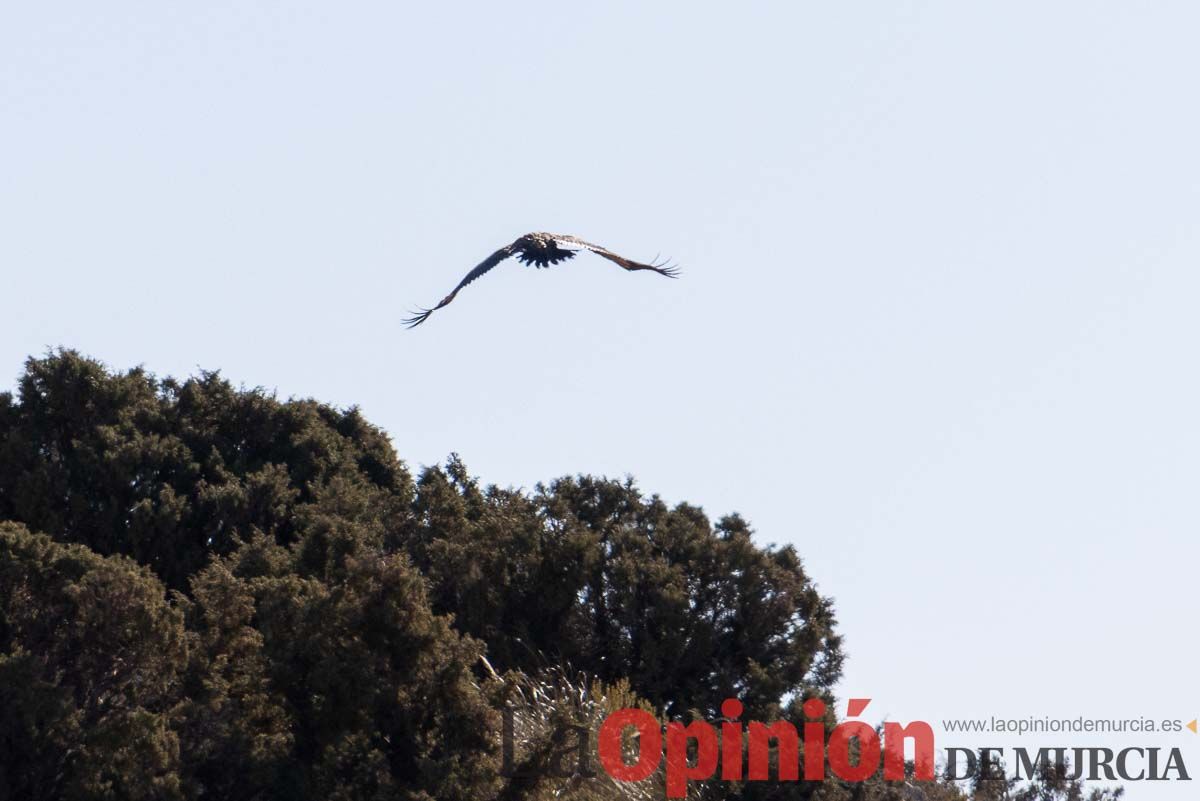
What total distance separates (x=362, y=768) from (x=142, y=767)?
2.33m

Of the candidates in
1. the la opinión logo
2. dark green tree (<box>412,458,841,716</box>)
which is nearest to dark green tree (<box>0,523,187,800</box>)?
the la opinión logo

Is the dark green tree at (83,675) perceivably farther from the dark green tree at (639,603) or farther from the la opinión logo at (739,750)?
the dark green tree at (639,603)

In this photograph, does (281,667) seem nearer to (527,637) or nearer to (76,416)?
(527,637)

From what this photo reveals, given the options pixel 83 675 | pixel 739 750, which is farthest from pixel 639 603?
pixel 83 675

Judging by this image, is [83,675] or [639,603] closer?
[83,675]

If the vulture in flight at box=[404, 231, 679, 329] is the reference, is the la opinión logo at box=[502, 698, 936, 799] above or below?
below

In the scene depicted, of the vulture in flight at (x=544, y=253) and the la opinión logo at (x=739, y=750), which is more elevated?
the vulture in flight at (x=544, y=253)

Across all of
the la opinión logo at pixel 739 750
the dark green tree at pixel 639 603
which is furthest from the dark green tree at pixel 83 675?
the dark green tree at pixel 639 603

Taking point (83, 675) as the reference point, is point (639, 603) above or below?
above

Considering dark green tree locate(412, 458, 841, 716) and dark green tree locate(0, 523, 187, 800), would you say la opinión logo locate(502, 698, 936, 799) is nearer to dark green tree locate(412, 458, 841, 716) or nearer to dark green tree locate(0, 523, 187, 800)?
dark green tree locate(412, 458, 841, 716)

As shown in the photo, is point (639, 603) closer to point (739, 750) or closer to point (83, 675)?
point (739, 750)

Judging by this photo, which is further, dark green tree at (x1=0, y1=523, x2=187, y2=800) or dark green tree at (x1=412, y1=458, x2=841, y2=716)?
dark green tree at (x1=412, y1=458, x2=841, y2=716)

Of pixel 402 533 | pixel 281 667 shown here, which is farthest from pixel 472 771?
pixel 402 533

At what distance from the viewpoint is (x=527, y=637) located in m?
32.0
